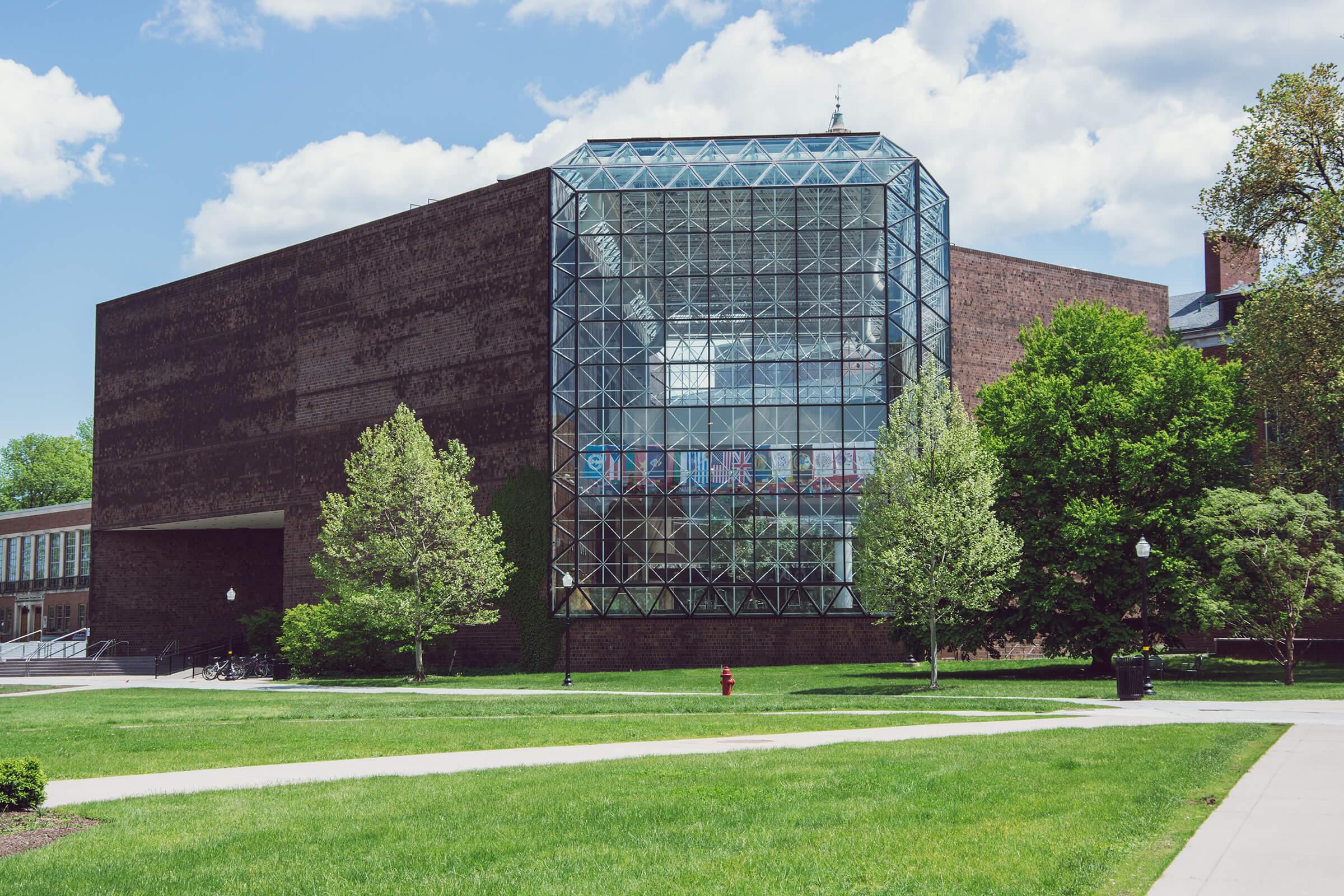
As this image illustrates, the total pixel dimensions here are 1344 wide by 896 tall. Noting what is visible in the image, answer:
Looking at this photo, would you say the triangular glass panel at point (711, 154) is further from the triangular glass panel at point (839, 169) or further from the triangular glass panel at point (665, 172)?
the triangular glass panel at point (839, 169)

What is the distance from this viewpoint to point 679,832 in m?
9.65

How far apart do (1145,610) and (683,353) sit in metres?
18.8

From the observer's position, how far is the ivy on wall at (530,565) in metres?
44.8

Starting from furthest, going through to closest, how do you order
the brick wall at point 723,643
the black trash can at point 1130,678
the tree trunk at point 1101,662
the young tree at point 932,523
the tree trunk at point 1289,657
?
the brick wall at point 723,643
the tree trunk at point 1101,662
the young tree at point 932,523
the tree trunk at point 1289,657
the black trash can at point 1130,678

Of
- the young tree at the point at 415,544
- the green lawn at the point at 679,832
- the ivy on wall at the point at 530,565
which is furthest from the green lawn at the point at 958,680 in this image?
the green lawn at the point at 679,832

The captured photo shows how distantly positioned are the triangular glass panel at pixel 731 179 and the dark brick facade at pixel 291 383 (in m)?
6.73

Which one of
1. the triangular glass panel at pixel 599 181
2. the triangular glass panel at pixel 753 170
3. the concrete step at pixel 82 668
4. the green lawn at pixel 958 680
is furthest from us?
the concrete step at pixel 82 668

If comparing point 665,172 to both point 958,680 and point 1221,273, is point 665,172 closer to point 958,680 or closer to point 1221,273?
point 958,680

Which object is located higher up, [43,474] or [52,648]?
[43,474]

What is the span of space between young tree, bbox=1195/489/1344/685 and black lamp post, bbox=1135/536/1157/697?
61.6 inches

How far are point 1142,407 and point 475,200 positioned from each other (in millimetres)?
26684

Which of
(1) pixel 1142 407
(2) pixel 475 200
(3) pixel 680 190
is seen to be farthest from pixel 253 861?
(2) pixel 475 200

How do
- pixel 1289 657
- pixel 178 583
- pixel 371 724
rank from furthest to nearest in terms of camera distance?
pixel 178 583
pixel 1289 657
pixel 371 724

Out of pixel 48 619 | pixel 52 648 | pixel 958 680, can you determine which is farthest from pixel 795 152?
pixel 48 619
